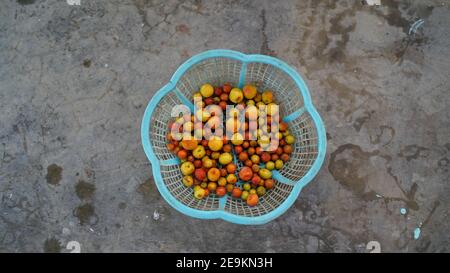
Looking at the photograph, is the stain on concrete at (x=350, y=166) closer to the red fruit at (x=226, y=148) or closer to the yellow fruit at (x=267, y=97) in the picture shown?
the yellow fruit at (x=267, y=97)

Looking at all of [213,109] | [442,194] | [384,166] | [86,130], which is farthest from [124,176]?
[442,194]

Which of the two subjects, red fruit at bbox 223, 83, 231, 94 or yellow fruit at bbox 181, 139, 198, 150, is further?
red fruit at bbox 223, 83, 231, 94

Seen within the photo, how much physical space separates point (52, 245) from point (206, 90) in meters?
1.78

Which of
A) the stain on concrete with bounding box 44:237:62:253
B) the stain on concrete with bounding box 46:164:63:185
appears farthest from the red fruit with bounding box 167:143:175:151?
the stain on concrete with bounding box 44:237:62:253

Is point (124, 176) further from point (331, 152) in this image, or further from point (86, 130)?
point (331, 152)

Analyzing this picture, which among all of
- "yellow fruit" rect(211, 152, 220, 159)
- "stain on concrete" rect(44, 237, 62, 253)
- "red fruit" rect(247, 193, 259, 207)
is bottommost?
"stain on concrete" rect(44, 237, 62, 253)

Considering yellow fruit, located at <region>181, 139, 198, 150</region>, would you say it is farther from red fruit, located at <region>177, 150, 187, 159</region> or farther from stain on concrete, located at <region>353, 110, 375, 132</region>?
stain on concrete, located at <region>353, 110, 375, 132</region>

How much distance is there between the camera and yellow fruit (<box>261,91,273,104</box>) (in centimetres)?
319

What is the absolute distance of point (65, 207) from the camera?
11.3 feet

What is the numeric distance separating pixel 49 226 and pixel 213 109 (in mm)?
1660

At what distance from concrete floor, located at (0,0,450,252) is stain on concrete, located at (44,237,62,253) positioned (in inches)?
2.3

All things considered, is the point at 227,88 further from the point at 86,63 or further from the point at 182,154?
the point at 86,63

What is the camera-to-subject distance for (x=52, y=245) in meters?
3.42

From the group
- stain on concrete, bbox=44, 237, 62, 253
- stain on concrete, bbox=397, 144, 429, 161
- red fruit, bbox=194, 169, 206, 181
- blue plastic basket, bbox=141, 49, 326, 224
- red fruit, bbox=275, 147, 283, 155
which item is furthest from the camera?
stain on concrete, bbox=397, 144, 429, 161
